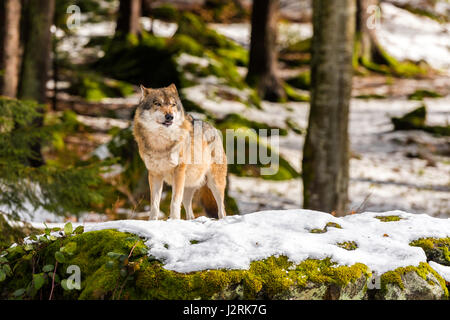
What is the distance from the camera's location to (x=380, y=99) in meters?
21.6

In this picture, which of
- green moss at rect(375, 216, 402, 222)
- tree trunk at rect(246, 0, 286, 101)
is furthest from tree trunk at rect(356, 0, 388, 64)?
green moss at rect(375, 216, 402, 222)

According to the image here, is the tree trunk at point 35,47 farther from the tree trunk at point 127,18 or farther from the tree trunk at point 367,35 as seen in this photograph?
the tree trunk at point 367,35

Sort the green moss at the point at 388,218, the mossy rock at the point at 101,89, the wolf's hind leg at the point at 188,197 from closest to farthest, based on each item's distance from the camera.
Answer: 1. the green moss at the point at 388,218
2. the wolf's hind leg at the point at 188,197
3. the mossy rock at the point at 101,89

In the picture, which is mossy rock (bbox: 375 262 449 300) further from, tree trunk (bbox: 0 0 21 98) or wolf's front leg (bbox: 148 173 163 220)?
tree trunk (bbox: 0 0 21 98)

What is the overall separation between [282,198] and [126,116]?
6942 mm

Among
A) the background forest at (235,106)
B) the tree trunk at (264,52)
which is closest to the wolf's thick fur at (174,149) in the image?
the background forest at (235,106)

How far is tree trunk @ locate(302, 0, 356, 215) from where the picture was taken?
768 cm

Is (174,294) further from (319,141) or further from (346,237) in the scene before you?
(319,141)

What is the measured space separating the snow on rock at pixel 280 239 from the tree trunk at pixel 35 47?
7528mm

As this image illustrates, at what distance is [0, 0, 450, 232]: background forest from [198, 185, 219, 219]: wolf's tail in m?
1.10

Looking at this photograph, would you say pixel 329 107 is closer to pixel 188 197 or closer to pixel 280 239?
pixel 188 197

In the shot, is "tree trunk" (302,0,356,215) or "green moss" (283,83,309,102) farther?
"green moss" (283,83,309,102)

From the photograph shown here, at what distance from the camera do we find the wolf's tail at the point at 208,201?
5488 mm
